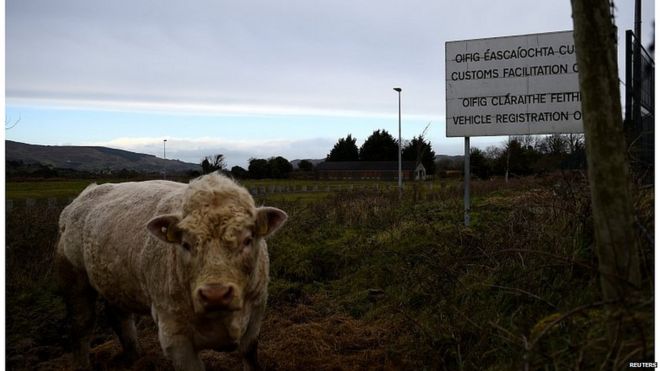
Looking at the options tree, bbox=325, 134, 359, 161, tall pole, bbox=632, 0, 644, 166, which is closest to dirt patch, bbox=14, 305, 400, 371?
tall pole, bbox=632, 0, 644, 166

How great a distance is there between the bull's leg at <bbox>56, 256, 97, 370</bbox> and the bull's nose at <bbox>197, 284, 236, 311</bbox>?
117 inches

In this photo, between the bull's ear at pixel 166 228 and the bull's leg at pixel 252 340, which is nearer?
the bull's ear at pixel 166 228

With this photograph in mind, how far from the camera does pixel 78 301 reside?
621 centimetres

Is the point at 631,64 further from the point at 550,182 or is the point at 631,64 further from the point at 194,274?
the point at 194,274

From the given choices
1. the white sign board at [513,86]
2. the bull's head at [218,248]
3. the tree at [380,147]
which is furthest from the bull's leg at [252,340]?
the tree at [380,147]

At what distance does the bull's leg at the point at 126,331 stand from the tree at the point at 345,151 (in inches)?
3603

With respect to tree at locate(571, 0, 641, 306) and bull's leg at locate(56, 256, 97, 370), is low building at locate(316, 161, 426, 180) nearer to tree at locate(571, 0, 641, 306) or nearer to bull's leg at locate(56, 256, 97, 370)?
bull's leg at locate(56, 256, 97, 370)

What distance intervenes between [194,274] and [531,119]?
8.32 m

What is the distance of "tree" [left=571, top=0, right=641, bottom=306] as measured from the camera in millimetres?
3164

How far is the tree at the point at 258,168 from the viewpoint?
6181 centimetres

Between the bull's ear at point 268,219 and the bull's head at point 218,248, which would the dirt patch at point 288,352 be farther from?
the bull's ear at point 268,219

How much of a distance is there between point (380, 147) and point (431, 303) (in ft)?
283

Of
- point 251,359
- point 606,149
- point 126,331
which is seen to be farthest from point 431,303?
point 126,331
